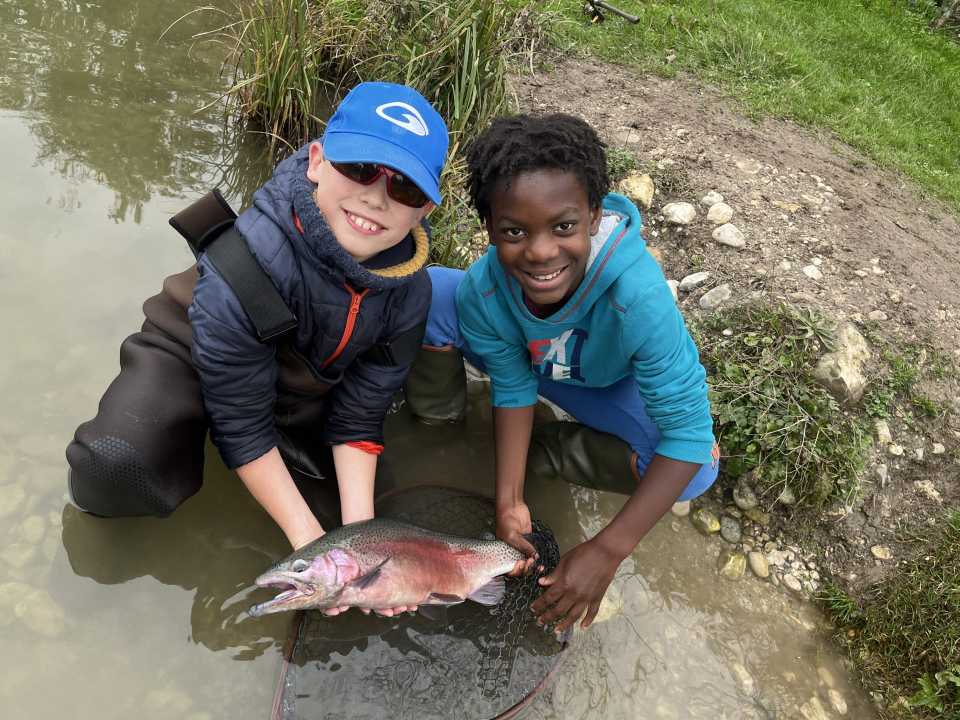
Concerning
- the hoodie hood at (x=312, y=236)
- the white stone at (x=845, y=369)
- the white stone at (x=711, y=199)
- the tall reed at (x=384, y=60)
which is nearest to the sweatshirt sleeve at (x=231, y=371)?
the hoodie hood at (x=312, y=236)

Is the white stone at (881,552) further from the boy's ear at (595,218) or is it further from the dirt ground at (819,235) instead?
the boy's ear at (595,218)

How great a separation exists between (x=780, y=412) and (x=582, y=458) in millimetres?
994

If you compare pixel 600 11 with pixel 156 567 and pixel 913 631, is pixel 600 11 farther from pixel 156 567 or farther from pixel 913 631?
pixel 156 567

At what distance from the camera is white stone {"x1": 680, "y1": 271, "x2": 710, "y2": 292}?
409 centimetres

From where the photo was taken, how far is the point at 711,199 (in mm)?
4578

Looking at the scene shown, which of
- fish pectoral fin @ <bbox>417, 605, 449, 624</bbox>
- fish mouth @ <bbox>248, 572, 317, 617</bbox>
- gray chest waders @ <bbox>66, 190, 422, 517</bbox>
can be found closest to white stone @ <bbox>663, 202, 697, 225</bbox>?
gray chest waders @ <bbox>66, 190, 422, 517</bbox>

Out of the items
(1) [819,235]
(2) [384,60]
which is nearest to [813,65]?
(1) [819,235]

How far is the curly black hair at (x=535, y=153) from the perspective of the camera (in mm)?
2223

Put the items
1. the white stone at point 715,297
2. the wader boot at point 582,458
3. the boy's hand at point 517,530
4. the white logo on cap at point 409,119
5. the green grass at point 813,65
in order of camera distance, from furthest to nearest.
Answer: the green grass at point 813,65 → the white stone at point 715,297 → the wader boot at point 582,458 → the boy's hand at point 517,530 → the white logo on cap at point 409,119

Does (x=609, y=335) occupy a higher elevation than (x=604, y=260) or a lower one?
lower

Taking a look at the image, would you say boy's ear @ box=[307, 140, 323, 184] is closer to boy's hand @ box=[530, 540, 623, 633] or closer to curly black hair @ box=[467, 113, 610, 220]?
curly black hair @ box=[467, 113, 610, 220]

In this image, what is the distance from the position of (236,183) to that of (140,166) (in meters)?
0.57

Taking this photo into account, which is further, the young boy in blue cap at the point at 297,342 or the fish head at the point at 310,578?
the young boy in blue cap at the point at 297,342

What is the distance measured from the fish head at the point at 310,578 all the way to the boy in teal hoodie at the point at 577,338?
0.82 meters
